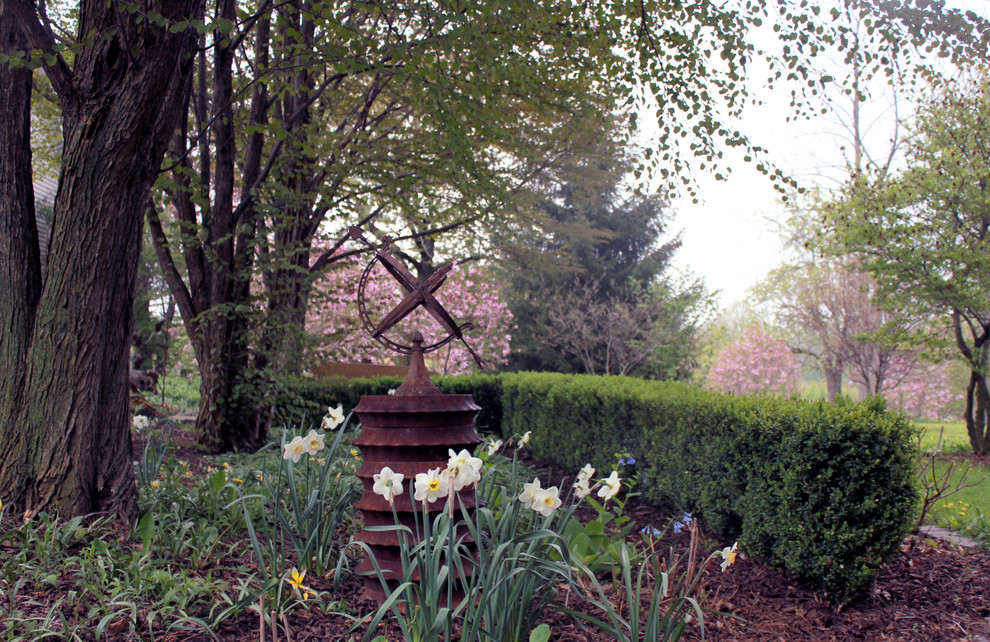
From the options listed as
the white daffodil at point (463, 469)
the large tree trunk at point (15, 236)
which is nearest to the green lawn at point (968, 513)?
the white daffodil at point (463, 469)

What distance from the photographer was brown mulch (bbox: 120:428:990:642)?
2.34 m

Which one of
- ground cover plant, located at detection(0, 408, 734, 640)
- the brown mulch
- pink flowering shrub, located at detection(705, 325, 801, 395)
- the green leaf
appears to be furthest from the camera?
pink flowering shrub, located at detection(705, 325, 801, 395)

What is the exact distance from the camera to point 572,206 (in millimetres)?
18188

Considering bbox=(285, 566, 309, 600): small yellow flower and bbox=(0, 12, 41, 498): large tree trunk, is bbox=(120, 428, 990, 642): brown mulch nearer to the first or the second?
bbox=(285, 566, 309, 600): small yellow flower

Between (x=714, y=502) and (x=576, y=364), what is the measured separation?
1382 cm

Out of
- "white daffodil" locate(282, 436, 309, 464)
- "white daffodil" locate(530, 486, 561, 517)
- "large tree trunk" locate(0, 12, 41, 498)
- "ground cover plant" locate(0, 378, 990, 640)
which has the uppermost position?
"large tree trunk" locate(0, 12, 41, 498)

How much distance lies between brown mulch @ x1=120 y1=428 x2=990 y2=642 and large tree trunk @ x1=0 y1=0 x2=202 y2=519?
1243mm

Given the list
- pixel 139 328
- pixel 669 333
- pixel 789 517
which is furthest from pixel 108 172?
pixel 669 333

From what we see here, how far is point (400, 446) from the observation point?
2480 mm

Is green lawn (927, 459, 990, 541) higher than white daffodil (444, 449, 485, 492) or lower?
lower

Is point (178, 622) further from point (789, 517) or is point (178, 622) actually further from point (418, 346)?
point (789, 517)

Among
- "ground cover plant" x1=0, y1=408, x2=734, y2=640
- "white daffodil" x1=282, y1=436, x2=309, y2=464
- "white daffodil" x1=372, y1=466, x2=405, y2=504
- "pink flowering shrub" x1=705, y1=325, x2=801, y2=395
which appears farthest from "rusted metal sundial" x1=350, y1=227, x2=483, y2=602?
"pink flowering shrub" x1=705, y1=325, x2=801, y2=395

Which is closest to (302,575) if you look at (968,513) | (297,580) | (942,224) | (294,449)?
(297,580)

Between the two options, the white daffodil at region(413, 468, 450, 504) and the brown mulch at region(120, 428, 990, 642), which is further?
the brown mulch at region(120, 428, 990, 642)
